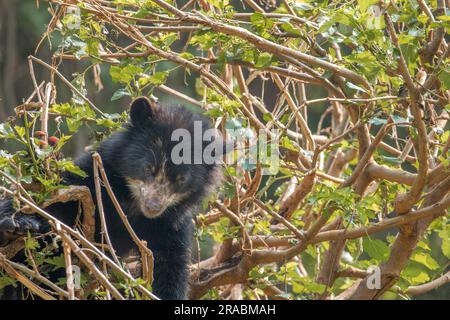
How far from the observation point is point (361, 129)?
4.43m

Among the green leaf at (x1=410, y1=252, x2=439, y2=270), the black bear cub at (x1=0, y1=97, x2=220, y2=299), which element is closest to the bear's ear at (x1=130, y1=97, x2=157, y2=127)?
the black bear cub at (x1=0, y1=97, x2=220, y2=299)

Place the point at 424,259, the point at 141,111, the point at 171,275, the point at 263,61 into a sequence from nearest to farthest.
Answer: the point at 263,61, the point at 424,259, the point at 141,111, the point at 171,275

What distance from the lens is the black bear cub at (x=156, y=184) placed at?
4898 mm

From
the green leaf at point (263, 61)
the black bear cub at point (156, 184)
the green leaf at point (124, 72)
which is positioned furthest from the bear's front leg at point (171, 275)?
the green leaf at point (263, 61)

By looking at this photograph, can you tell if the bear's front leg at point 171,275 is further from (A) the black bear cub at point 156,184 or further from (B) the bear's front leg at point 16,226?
(B) the bear's front leg at point 16,226

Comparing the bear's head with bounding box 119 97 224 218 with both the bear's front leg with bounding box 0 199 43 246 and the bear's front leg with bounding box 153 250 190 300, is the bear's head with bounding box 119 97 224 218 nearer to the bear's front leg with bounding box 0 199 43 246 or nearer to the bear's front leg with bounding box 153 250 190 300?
the bear's front leg with bounding box 153 250 190 300

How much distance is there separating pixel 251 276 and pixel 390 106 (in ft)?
4.16

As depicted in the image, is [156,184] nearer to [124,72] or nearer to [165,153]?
[165,153]

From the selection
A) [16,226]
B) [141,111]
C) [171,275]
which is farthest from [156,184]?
[16,226]

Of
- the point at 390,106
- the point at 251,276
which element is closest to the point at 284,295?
the point at 251,276

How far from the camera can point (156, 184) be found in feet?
16.2

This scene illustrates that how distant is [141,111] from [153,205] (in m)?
0.53

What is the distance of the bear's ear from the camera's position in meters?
4.80

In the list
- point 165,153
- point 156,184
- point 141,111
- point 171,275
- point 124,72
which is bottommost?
point 171,275
